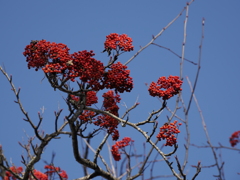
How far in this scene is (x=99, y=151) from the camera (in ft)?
20.8

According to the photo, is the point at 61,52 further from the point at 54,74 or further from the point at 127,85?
the point at 127,85

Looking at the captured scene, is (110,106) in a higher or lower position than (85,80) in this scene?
higher

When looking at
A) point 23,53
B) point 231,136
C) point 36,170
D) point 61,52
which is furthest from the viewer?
point 36,170

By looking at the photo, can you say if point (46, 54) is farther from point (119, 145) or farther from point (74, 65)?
point (119, 145)

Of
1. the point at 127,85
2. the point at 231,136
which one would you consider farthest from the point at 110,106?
the point at 231,136

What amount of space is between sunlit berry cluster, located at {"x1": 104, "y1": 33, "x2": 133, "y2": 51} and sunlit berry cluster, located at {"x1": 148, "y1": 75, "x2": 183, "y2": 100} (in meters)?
0.62

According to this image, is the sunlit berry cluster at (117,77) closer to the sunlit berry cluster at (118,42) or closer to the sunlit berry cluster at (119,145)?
the sunlit berry cluster at (118,42)

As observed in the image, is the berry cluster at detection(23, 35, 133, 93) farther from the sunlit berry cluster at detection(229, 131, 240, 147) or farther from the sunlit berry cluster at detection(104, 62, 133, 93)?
the sunlit berry cluster at detection(229, 131, 240, 147)

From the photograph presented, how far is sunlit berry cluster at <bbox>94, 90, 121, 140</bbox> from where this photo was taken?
235 inches

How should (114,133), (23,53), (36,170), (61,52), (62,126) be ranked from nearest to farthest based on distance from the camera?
(61,52) → (23,53) → (114,133) → (62,126) → (36,170)

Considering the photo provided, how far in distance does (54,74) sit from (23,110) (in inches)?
41.3

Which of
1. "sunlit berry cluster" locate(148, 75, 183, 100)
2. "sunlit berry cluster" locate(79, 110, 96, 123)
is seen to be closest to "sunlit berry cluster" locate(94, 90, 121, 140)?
"sunlit berry cluster" locate(79, 110, 96, 123)

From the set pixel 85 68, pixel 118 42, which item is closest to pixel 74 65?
pixel 85 68

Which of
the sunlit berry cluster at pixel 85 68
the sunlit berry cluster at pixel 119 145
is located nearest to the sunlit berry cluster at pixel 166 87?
the sunlit berry cluster at pixel 85 68
